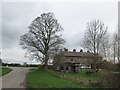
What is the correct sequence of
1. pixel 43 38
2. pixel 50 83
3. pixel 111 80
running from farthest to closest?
pixel 43 38, pixel 50 83, pixel 111 80

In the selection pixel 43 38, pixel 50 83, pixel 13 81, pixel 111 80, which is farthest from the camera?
pixel 43 38

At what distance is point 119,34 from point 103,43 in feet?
34.3

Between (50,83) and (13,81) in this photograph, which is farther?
(13,81)

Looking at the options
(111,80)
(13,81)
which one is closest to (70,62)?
(13,81)

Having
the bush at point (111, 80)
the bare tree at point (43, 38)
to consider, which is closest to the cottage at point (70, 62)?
the bare tree at point (43, 38)

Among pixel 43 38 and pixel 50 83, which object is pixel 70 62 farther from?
pixel 50 83

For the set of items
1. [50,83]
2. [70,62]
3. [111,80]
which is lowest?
[50,83]

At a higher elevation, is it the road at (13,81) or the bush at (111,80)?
the bush at (111,80)

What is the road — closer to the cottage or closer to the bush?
the bush

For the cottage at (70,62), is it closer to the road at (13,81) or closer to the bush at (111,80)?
the road at (13,81)

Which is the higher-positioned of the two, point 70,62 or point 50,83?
point 70,62

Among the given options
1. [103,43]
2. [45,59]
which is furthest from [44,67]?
[103,43]

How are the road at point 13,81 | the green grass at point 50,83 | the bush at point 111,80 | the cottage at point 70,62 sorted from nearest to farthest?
the bush at point 111,80 < the green grass at point 50,83 < the road at point 13,81 < the cottage at point 70,62

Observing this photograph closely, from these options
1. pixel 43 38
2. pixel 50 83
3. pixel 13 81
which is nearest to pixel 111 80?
pixel 50 83
